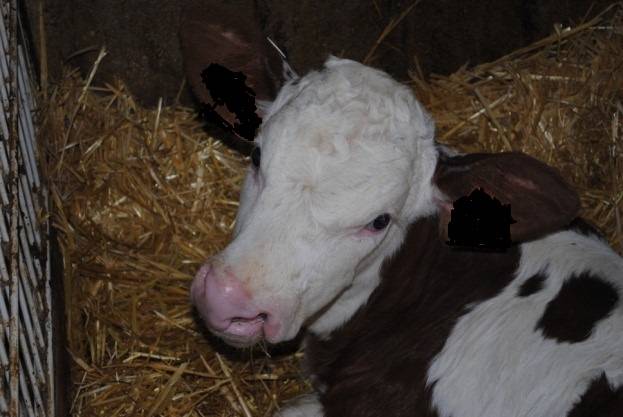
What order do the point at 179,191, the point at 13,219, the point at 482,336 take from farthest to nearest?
the point at 179,191, the point at 482,336, the point at 13,219

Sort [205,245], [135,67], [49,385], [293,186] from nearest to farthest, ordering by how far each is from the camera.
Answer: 1. [293,186]
2. [49,385]
3. [205,245]
4. [135,67]

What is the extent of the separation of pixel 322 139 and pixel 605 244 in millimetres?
1499

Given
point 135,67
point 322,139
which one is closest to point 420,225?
point 322,139

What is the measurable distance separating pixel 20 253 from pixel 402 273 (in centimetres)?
166

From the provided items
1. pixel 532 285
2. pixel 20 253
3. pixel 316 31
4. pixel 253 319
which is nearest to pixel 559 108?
pixel 316 31

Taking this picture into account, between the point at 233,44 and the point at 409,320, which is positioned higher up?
the point at 233,44

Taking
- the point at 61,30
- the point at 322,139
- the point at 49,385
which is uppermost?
the point at 322,139

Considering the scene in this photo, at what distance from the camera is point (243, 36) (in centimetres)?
450

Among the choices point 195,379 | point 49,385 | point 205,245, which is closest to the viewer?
point 49,385

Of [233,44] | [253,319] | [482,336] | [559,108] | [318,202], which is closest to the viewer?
[253,319]

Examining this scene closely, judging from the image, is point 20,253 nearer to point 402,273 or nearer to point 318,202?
point 318,202

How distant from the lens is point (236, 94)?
180 inches

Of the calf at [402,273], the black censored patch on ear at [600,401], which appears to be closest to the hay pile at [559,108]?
the calf at [402,273]

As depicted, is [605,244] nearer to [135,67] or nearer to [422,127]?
[422,127]
